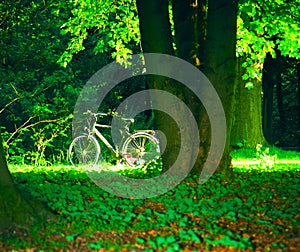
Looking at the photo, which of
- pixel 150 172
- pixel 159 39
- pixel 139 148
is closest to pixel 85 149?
pixel 139 148

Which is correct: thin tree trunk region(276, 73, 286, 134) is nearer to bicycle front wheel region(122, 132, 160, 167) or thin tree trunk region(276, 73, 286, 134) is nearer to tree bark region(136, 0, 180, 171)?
bicycle front wheel region(122, 132, 160, 167)

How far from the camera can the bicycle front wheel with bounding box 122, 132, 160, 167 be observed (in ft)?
46.5

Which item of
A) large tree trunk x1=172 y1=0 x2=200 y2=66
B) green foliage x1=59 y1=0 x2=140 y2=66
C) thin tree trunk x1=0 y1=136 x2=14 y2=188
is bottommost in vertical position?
thin tree trunk x1=0 y1=136 x2=14 y2=188

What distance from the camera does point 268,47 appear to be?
51.7ft

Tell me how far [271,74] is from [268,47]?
12.7 metres

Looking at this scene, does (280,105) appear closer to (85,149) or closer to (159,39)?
(85,149)

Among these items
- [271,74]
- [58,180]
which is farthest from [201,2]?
[271,74]

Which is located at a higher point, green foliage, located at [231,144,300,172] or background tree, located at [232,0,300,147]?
background tree, located at [232,0,300,147]

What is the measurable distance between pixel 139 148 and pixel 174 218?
7242mm

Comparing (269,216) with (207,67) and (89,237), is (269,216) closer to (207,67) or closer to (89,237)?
(89,237)

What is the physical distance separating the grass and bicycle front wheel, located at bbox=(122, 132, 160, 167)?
4453 millimetres

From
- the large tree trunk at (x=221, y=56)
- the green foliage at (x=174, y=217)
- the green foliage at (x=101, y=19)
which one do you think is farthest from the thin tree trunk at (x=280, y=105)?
the green foliage at (x=174, y=217)

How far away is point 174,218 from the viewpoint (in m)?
7.05

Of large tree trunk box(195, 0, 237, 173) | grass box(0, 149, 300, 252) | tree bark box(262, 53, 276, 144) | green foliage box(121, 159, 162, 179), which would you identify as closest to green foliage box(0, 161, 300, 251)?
grass box(0, 149, 300, 252)
